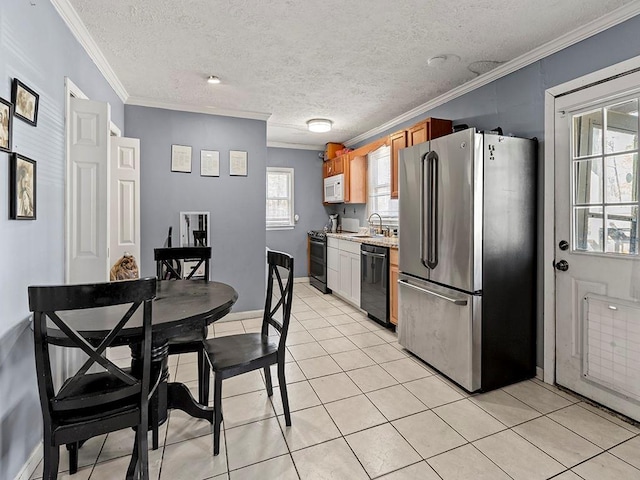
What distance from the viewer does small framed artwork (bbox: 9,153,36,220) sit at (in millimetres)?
1509

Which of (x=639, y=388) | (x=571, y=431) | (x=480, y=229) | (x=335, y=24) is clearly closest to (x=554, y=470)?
(x=571, y=431)

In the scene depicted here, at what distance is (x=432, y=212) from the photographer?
2.67 m

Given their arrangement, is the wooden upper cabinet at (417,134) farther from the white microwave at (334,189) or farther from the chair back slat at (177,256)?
the chair back slat at (177,256)

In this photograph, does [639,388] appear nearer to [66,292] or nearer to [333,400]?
[333,400]

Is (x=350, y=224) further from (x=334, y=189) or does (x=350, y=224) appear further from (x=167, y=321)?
(x=167, y=321)

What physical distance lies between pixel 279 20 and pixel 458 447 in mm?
2832

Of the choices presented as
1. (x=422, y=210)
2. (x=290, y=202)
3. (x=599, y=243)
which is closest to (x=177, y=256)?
(x=422, y=210)

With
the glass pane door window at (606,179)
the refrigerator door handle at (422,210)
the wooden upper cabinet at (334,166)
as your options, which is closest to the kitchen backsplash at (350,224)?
the wooden upper cabinet at (334,166)

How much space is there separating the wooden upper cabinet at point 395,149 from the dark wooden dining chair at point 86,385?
3276mm

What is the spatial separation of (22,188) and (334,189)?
448cm

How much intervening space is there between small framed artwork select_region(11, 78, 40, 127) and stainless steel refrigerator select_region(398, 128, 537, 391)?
101 inches

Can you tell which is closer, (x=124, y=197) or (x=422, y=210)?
(x=422, y=210)

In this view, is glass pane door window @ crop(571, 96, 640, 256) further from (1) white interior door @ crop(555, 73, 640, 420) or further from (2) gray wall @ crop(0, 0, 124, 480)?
(2) gray wall @ crop(0, 0, 124, 480)

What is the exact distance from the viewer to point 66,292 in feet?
3.81
